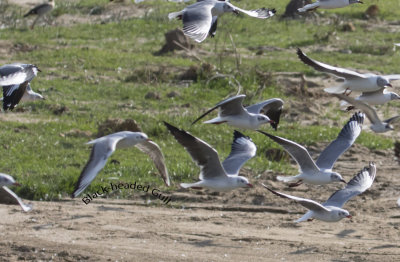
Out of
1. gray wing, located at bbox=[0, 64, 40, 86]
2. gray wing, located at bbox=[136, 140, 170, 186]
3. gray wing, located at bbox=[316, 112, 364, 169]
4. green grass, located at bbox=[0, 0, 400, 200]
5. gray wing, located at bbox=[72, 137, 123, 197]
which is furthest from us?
green grass, located at bbox=[0, 0, 400, 200]

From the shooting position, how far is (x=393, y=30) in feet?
74.3

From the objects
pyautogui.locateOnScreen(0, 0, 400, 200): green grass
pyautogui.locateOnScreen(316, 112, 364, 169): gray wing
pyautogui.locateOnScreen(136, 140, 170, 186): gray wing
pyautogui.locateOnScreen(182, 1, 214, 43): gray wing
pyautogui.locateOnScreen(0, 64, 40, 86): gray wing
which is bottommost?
pyautogui.locateOnScreen(0, 0, 400, 200): green grass

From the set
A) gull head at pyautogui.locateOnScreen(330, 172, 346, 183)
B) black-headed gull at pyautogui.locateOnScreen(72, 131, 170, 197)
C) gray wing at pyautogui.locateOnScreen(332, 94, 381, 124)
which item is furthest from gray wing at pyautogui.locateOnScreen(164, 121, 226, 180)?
gray wing at pyautogui.locateOnScreen(332, 94, 381, 124)

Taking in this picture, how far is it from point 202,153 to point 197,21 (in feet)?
4.18

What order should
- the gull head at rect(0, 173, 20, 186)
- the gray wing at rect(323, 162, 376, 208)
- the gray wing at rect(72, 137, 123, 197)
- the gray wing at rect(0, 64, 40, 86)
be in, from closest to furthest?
1. the gray wing at rect(72, 137, 123, 197)
2. the gull head at rect(0, 173, 20, 186)
3. the gray wing at rect(0, 64, 40, 86)
4. the gray wing at rect(323, 162, 376, 208)

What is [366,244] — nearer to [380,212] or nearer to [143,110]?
[380,212]

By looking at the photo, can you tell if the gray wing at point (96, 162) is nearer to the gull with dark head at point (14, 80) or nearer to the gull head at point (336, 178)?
the gull with dark head at point (14, 80)

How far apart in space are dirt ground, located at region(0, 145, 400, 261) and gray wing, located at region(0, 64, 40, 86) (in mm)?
1583

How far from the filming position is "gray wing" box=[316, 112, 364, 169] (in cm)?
966

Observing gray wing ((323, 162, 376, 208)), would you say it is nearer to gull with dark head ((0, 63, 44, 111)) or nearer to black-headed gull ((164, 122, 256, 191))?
black-headed gull ((164, 122, 256, 191))

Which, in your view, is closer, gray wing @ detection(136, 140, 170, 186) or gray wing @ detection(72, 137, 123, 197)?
gray wing @ detection(72, 137, 123, 197)

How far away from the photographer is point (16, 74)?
898cm

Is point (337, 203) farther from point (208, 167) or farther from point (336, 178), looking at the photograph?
point (208, 167)

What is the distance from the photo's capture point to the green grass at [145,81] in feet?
39.0
